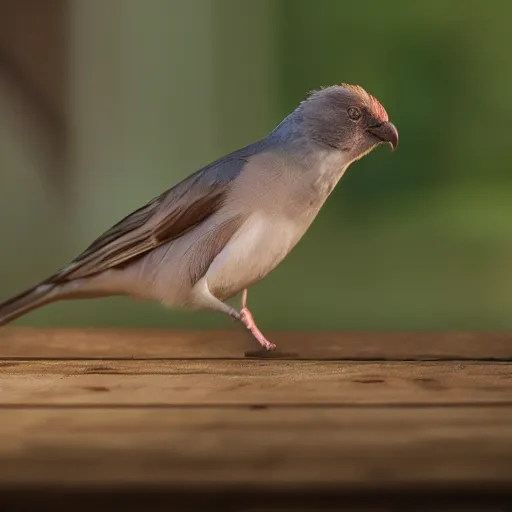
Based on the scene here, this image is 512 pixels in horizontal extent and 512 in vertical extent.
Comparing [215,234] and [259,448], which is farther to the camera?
[215,234]

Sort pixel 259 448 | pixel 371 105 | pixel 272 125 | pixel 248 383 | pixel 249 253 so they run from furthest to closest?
pixel 272 125 < pixel 371 105 < pixel 249 253 < pixel 248 383 < pixel 259 448

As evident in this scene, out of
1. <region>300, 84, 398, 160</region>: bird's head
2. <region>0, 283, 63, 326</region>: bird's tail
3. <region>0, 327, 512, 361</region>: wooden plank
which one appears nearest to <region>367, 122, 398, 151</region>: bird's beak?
<region>300, 84, 398, 160</region>: bird's head

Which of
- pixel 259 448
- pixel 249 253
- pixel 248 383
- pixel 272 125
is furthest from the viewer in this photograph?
pixel 272 125

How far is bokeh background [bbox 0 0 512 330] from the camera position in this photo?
173cm

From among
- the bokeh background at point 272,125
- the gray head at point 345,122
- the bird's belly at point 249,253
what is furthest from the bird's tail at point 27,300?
the bokeh background at point 272,125

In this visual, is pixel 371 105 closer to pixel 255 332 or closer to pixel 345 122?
pixel 345 122

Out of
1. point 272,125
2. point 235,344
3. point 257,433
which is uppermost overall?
point 272,125

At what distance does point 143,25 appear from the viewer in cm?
176

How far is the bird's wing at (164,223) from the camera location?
3.42ft

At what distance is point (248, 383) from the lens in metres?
0.78

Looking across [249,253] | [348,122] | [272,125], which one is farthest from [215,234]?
[272,125]

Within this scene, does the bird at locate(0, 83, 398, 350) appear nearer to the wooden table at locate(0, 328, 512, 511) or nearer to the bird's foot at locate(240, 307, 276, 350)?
the bird's foot at locate(240, 307, 276, 350)

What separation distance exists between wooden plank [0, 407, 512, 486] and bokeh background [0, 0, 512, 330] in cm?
113

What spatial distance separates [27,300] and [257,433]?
1.92 feet
